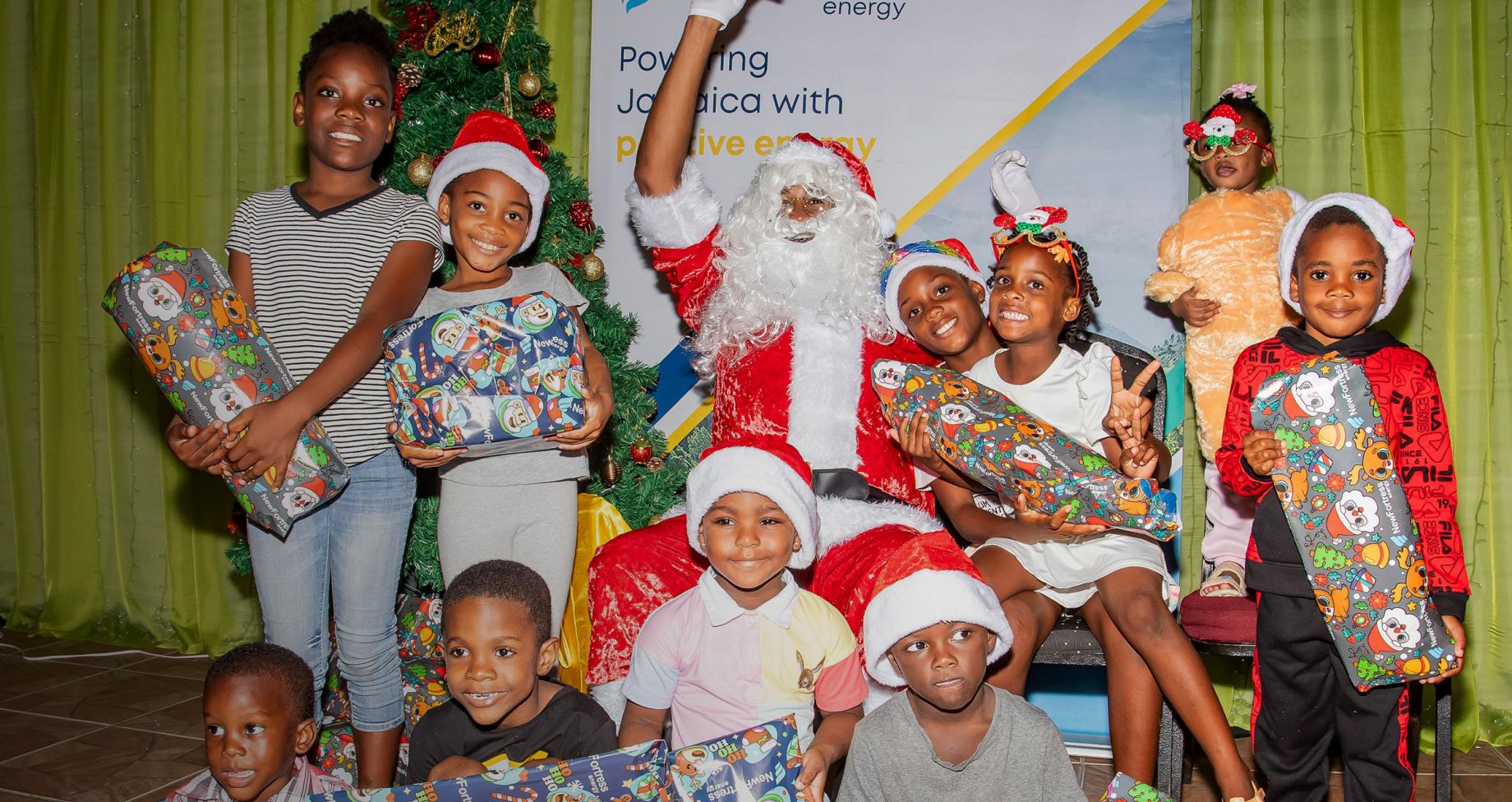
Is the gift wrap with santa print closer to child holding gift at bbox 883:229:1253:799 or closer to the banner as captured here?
child holding gift at bbox 883:229:1253:799

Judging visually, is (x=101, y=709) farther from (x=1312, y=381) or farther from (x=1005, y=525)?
(x=1312, y=381)

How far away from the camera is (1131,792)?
6.97 ft

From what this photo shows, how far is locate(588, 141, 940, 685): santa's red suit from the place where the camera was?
109 inches

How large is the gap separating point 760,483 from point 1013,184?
1.47 meters

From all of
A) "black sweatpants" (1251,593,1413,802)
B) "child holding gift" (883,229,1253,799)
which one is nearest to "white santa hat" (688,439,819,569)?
"child holding gift" (883,229,1253,799)

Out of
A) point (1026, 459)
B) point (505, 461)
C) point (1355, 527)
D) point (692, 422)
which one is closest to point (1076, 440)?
point (1026, 459)

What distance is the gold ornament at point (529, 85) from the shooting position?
3629 millimetres

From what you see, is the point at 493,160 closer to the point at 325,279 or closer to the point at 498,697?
the point at 325,279

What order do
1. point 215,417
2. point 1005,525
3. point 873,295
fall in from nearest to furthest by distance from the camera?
point 215,417
point 1005,525
point 873,295

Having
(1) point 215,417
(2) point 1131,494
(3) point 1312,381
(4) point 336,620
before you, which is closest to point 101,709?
(4) point 336,620

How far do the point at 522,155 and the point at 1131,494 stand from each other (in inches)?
67.5

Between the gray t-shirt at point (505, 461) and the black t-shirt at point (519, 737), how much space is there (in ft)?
1.84

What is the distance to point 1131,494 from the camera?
2398mm

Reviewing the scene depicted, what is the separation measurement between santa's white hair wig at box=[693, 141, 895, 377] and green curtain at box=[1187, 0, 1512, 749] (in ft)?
4.48
